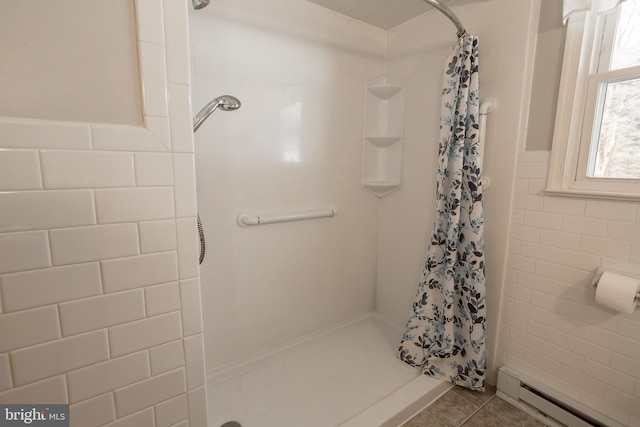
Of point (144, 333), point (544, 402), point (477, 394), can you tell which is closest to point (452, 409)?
point (477, 394)

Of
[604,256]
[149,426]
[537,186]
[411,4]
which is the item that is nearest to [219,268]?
[149,426]

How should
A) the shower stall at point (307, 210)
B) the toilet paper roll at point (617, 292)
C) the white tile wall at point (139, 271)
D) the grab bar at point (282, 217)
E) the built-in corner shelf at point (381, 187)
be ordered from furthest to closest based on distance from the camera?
the built-in corner shelf at point (381, 187) → the grab bar at point (282, 217) → the shower stall at point (307, 210) → the toilet paper roll at point (617, 292) → the white tile wall at point (139, 271)

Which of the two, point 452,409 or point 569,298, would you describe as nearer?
point 569,298

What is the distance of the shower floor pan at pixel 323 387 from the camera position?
1.28 meters

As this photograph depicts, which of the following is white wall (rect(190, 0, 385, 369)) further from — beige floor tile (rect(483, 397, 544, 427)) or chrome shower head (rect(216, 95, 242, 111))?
beige floor tile (rect(483, 397, 544, 427))

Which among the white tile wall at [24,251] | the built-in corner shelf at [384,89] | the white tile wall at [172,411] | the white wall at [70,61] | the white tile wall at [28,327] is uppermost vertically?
the built-in corner shelf at [384,89]

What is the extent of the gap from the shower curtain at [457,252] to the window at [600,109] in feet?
1.08

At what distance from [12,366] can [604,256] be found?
1857mm

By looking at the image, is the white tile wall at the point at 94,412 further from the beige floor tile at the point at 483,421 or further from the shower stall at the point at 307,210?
the beige floor tile at the point at 483,421

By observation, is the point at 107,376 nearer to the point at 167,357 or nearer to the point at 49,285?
the point at 167,357

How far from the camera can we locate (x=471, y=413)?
4.35 ft

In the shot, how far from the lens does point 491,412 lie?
133 centimetres

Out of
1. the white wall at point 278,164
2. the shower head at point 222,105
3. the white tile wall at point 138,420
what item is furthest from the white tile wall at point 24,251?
the white wall at point 278,164

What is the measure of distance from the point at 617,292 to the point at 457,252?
0.58 meters
